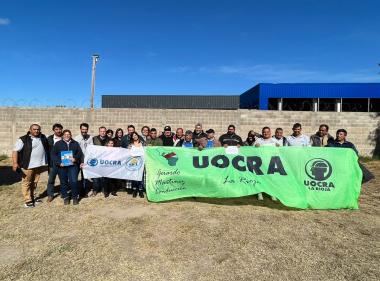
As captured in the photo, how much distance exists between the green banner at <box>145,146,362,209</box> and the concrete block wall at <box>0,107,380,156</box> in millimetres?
7477

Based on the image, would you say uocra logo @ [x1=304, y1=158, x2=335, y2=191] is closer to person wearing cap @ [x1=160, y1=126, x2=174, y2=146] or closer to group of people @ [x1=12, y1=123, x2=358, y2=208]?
group of people @ [x1=12, y1=123, x2=358, y2=208]

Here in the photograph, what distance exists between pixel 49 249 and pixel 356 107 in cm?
2970

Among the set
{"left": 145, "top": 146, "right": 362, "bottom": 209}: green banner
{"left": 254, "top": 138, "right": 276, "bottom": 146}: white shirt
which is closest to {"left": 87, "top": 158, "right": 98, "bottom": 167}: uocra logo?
{"left": 145, "top": 146, "right": 362, "bottom": 209}: green banner

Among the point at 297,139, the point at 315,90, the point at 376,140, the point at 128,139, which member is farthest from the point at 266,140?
the point at 315,90

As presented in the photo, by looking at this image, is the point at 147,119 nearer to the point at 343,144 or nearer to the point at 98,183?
the point at 98,183

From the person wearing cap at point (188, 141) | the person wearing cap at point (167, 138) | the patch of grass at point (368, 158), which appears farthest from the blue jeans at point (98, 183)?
the patch of grass at point (368, 158)

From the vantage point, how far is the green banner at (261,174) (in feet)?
22.8

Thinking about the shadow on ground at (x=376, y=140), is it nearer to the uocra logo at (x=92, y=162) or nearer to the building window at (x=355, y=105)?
the uocra logo at (x=92, y=162)

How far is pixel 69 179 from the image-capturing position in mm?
7312

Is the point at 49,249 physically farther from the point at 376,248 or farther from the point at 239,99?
the point at 239,99

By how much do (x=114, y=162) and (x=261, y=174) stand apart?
3509 mm

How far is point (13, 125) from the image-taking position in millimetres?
15078


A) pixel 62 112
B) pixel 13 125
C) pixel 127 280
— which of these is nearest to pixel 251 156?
pixel 127 280

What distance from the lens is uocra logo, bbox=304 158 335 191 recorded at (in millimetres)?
6977
